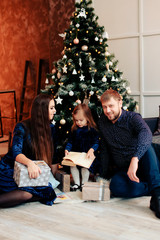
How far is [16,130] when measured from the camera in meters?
2.96

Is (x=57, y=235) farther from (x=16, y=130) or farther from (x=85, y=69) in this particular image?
(x=85, y=69)

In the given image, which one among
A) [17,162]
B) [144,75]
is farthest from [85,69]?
[17,162]

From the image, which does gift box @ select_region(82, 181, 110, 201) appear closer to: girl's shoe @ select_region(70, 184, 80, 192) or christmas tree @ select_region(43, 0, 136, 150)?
girl's shoe @ select_region(70, 184, 80, 192)

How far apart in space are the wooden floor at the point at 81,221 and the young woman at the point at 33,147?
0.39 ft

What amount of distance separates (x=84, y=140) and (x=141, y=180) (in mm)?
761

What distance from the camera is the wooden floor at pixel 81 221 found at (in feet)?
7.54

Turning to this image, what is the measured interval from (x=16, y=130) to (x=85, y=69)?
1.37 metres

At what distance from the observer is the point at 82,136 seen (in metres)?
3.51

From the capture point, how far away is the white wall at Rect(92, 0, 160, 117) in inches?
181

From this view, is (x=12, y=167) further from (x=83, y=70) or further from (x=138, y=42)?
(x=138, y=42)

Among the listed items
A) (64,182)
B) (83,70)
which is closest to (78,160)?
(64,182)

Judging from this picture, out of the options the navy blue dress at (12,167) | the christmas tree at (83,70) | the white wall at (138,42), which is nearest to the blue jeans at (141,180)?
the navy blue dress at (12,167)

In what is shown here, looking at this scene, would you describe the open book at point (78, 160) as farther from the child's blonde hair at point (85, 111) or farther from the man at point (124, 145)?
the child's blonde hair at point (85, 111)

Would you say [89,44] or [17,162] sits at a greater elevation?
[89,44]
